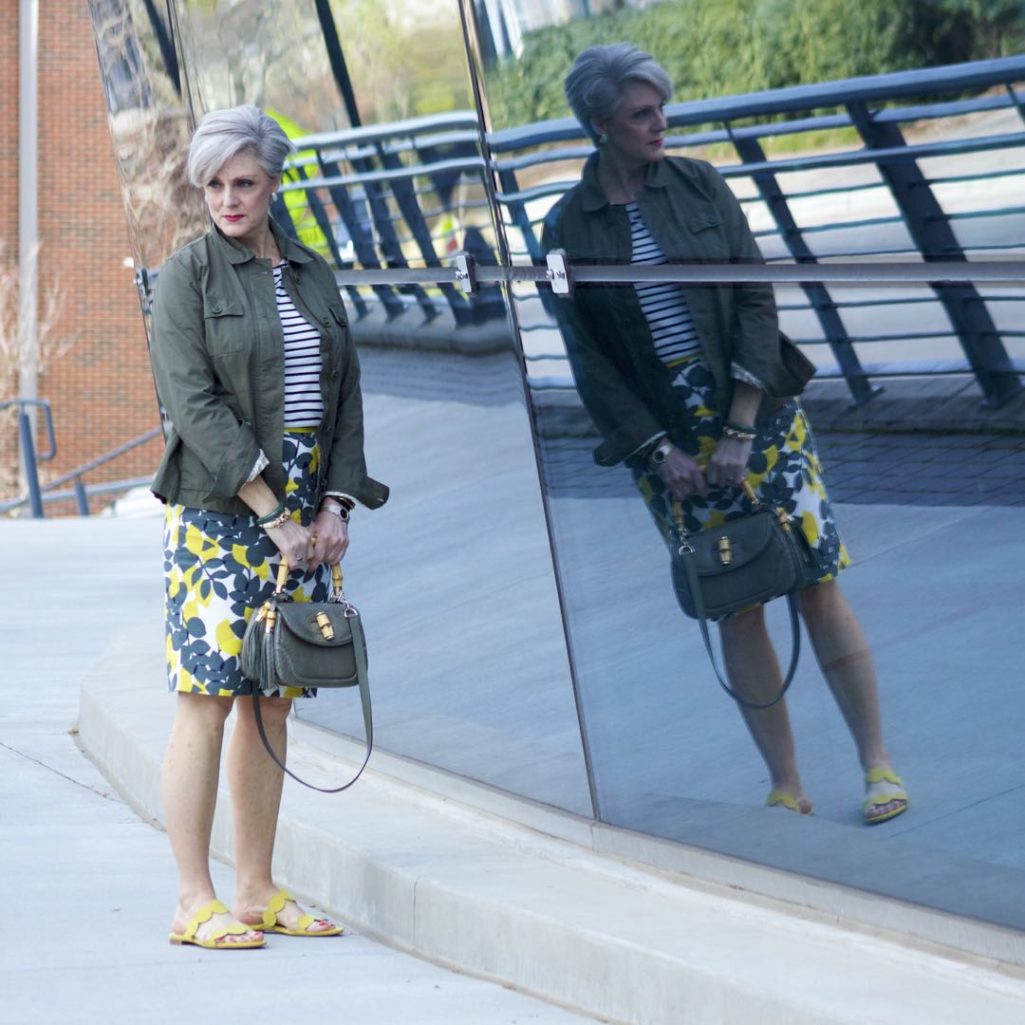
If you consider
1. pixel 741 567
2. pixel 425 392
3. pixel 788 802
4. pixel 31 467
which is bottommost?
pixel 31 467

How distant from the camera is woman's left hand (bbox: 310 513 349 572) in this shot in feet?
13.2

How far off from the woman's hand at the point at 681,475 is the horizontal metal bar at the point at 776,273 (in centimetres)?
39

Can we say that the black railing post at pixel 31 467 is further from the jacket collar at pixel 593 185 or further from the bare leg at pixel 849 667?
the bare leg at pixel 849 667

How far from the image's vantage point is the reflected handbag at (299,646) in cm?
388

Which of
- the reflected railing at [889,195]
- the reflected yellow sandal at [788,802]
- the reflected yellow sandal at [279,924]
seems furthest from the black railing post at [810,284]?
the reflected yellow sandal at [279,924]

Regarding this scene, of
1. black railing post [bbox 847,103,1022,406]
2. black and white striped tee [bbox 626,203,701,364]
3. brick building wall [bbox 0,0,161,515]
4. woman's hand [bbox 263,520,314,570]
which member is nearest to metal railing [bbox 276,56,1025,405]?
black railing post [bbox 847,103,1022,406]

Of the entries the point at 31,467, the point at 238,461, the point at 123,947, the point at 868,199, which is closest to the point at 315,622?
the point at 238,461

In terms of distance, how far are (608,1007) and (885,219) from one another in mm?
1624

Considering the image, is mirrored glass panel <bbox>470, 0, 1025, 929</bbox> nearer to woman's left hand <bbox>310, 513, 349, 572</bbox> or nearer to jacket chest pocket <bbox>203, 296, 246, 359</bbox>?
woman's left hand <bbox>310, 513, 349, 572</bbox>

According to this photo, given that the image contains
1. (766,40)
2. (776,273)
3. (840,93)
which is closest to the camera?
(840,93)

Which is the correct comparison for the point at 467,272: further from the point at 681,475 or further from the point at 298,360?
the point at 681,475

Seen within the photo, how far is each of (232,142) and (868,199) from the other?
54.4 inches

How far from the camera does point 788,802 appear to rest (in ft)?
12.8

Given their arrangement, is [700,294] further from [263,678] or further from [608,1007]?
[608,1007]
